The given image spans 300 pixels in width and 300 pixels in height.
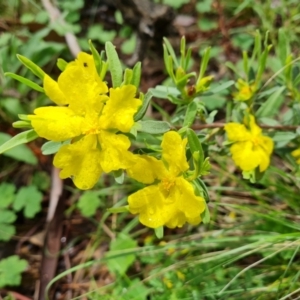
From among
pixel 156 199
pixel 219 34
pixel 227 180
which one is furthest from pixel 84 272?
pixel 219 34

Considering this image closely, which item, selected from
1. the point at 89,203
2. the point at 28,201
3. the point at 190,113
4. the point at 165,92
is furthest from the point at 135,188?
the point at 190,113

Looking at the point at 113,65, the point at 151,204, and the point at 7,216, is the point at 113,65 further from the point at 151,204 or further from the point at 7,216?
the point at 7,216

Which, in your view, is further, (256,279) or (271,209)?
(271,209)

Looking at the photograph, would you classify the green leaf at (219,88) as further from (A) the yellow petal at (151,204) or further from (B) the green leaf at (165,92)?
(A) the yellow petal at (151,204)

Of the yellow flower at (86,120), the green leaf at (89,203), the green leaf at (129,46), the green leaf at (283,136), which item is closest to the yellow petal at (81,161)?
the yellow flower at (86,120)

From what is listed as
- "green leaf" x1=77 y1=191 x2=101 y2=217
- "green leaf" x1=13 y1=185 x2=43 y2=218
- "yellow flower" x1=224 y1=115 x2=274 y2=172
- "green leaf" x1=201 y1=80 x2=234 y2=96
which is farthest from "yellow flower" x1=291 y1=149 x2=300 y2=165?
"green leaf" x1=13 y1=185 x2=43 y2=218

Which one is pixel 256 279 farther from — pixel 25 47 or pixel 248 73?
pixel 25 47

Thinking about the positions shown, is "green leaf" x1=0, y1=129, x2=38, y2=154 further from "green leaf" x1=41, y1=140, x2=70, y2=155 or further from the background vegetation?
the background vegetation
